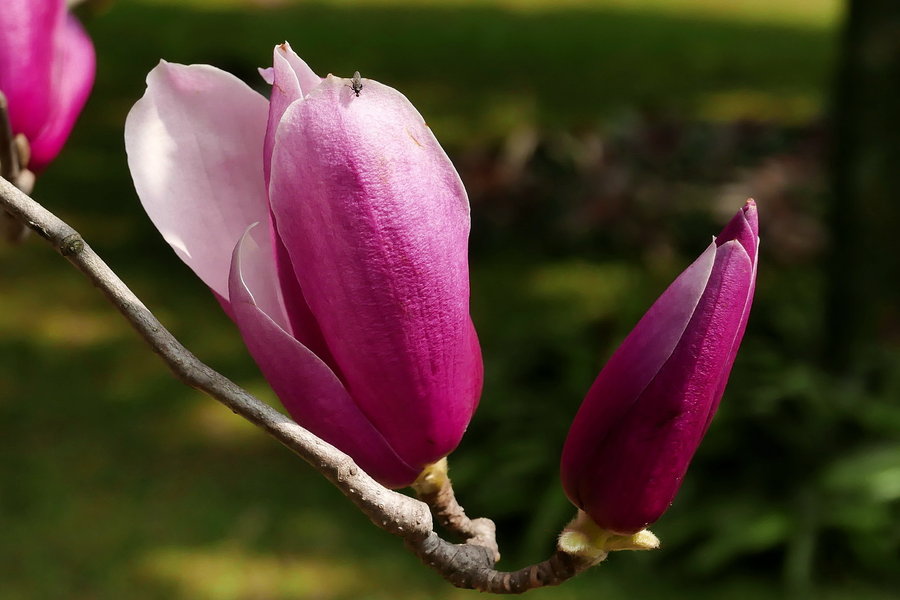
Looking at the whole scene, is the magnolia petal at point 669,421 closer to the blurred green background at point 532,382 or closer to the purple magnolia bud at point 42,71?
the purple magnolia bud at point 42,71

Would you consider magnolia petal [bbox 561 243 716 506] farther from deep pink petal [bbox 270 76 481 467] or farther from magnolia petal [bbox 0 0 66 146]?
magnolia petal [bbox 0 0 66 146]

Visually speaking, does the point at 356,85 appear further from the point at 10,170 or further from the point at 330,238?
the point at 10,170

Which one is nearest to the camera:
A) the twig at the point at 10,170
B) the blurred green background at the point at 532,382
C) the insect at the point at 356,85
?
the insect at the point at 356,85

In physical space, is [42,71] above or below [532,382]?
above

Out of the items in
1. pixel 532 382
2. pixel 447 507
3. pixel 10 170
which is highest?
pixel 10 170

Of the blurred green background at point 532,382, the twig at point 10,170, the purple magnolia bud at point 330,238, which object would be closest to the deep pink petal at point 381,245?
the purple magnolia bud at point 330,238

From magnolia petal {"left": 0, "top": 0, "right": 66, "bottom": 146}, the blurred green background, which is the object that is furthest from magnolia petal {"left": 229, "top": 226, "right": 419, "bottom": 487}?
the blurred green background

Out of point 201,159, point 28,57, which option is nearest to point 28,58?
point 28,57
